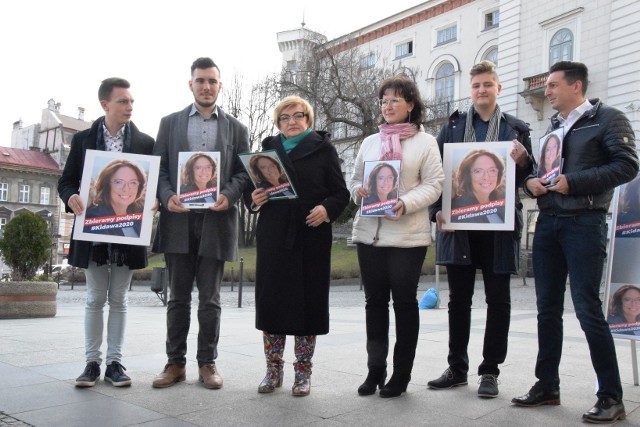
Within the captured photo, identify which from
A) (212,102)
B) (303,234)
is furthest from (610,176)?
(212,102)

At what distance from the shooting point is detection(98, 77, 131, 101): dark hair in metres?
4.49

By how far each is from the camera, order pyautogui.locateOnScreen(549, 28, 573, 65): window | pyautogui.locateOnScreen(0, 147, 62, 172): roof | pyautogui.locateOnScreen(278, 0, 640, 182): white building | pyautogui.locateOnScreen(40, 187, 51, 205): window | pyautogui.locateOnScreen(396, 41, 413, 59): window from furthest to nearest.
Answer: pyautogui.locateOnScreen(40, 187, 51, 205): window → pyautogui.locateOnScreen(0, 147, 62, 172): roof → pyautogui.locateOnScreen(396, 41, 413, 59): window → pyautogui.locateOnScreen(549, 28, 573, 65): window → pyautogui.locateOnScreen(278, 0, 640, 182): white building

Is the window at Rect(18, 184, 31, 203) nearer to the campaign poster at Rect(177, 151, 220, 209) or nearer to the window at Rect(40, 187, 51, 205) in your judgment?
the window at Rect(40, 187, 51, 205)

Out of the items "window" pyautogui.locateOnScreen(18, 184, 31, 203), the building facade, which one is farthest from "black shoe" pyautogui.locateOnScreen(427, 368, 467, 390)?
"window" pyautogui.locateOnScreen(18, 184, 31, 203)

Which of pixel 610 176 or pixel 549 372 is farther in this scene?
pixel 549 372

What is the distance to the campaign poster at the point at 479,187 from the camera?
4.05 metres

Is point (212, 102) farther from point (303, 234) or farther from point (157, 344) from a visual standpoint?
point (157, 344)

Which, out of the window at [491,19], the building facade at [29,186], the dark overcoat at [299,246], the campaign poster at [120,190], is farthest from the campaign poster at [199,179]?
the building facade at [29,186]

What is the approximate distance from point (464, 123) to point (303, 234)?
57.9 inches

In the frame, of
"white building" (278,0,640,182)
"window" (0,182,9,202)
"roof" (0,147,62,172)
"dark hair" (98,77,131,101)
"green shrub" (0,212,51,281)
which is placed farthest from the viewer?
"roof" (0,147,62,172)

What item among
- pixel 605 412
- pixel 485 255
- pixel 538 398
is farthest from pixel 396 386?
pixel 605 412

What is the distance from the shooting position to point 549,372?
3.82 meters

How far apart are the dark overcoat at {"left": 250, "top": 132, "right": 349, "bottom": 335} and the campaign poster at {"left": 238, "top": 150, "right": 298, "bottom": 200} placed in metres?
0.08

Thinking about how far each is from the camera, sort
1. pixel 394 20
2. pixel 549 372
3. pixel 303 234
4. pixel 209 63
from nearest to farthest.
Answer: pixel 549 372
pixel 303 234
pixel 209 63
pixel 394 20
